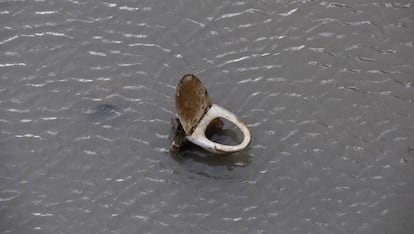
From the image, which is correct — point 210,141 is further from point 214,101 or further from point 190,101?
→ point 214,101

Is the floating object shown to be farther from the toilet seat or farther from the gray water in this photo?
the gray water

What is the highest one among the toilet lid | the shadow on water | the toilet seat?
the toilet lid

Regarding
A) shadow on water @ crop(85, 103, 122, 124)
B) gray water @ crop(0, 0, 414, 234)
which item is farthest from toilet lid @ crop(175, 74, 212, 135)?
shadow on water @ crop(85, 103, 122, 124)

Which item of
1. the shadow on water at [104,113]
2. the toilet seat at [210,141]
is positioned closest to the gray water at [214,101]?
the shadow on water at [104,113]

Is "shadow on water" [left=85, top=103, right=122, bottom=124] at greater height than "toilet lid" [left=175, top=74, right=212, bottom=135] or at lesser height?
lesser

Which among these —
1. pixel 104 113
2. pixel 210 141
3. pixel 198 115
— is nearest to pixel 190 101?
pixel 198 115

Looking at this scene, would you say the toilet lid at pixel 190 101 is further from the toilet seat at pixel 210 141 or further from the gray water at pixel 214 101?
the gray water at pixel 214 101
